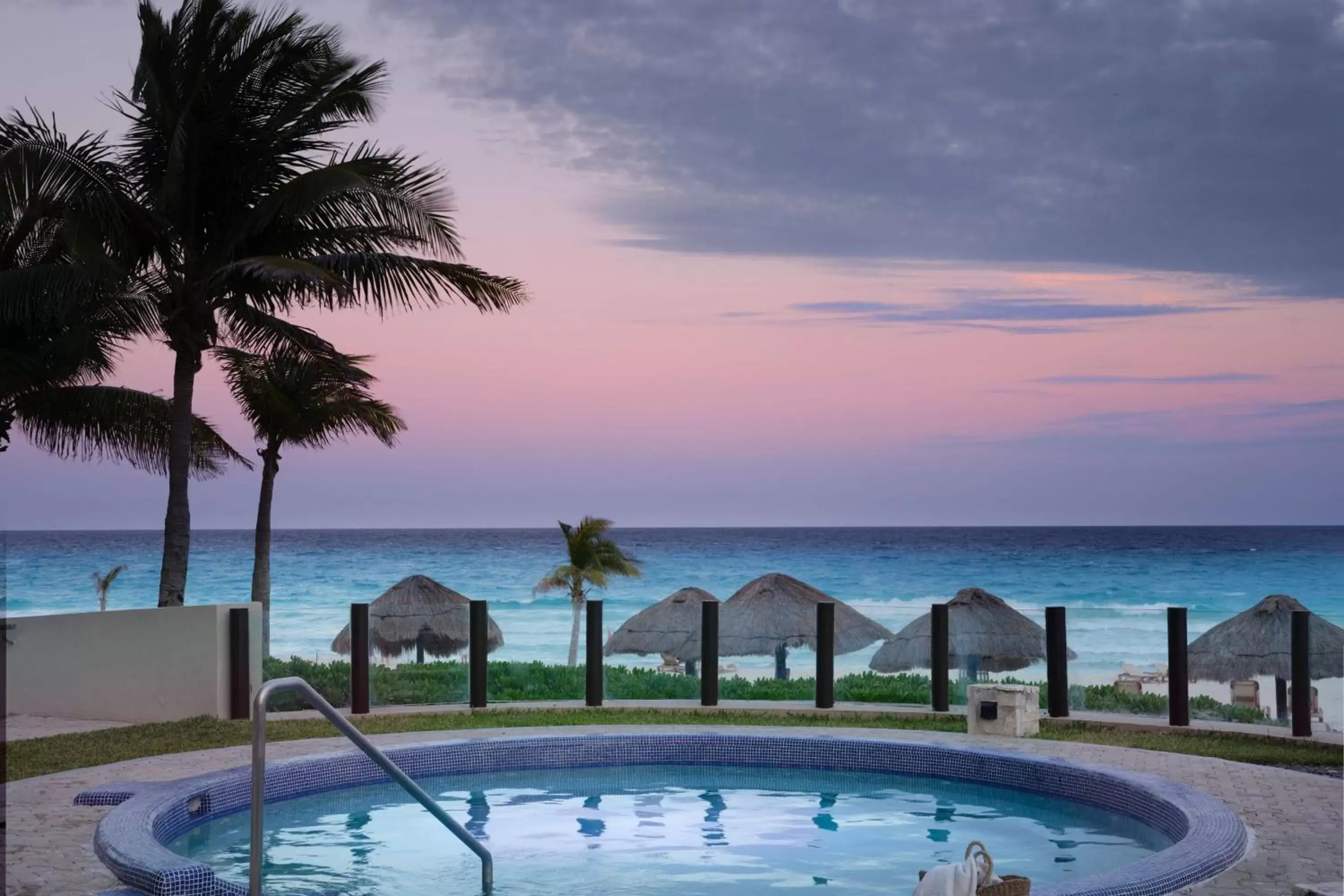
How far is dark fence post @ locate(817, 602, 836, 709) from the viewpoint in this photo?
41.4 feet

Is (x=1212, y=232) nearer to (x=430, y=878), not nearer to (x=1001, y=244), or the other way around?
(x=1001, y=244)

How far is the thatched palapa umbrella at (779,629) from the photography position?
12.8 meters

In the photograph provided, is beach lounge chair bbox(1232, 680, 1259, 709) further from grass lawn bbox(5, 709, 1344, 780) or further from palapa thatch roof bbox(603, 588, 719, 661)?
palapa thatch roof bbox(603, 588, 719, 661)

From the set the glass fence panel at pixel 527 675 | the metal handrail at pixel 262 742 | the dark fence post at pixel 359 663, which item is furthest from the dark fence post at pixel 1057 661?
the metal handrail at pixel 262 742

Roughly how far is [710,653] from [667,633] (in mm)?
705

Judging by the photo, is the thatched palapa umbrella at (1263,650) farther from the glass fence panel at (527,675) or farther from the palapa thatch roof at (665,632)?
the glass fence panel at (527,675)

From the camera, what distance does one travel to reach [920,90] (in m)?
22.1

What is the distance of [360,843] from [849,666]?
5808mm

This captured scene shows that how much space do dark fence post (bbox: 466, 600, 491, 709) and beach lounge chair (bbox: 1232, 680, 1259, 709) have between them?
6.84 m

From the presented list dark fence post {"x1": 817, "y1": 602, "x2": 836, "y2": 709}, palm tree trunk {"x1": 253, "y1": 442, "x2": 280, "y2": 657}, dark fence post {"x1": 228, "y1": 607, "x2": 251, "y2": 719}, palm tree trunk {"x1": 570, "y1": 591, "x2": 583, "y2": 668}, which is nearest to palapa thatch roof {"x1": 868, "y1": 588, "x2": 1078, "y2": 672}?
dark fence post {"x1": 817, "y1": 602, "x2": 836, "y2": 709}

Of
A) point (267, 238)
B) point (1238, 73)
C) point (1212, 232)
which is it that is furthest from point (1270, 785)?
point (1212, 232)

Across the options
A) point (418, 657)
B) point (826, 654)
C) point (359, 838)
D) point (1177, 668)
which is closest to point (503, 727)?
point (418, 657)

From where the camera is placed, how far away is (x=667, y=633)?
13.6 metres

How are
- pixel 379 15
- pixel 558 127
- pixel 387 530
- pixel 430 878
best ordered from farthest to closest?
1. pixel 387 530
2. pixel 558 127
3. pixel 379 15
4. pixel 430 878
